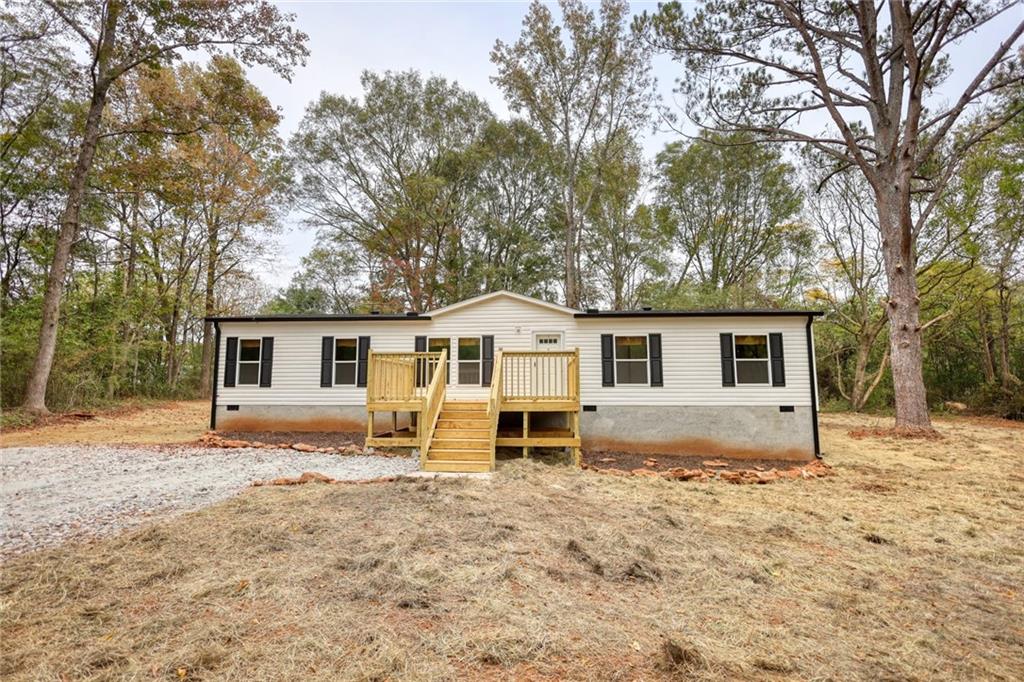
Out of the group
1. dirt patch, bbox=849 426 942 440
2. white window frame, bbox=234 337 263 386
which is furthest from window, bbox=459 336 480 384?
dirt patch, bbox=849 426 942 440

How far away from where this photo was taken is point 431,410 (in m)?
8.41

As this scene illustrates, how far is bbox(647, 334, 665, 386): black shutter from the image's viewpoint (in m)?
10.8

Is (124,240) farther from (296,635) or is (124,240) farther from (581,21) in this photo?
(296,635)

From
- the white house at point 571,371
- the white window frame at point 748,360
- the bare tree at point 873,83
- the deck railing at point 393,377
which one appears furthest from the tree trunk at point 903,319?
the deck railing at point 393,377

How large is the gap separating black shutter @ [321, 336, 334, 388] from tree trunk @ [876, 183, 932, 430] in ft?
46.8

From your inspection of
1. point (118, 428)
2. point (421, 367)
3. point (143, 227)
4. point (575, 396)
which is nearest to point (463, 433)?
point (575, 396)

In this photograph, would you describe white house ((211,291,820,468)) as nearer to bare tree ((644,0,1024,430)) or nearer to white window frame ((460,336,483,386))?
white window frame ((460,336,483,386))

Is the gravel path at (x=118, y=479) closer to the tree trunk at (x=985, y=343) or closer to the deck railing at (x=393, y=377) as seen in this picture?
the deck railing at (x=393, y=377)

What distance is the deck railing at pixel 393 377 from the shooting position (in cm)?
909

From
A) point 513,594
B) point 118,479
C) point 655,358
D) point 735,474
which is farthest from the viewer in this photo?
point 655,358

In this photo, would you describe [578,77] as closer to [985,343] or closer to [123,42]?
[123,42]

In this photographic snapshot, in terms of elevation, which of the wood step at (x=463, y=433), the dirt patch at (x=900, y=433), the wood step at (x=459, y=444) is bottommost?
the dirt patch at (x=900, y=433)

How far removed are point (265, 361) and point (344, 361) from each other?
1.96 m

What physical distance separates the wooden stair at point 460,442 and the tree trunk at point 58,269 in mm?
11262
